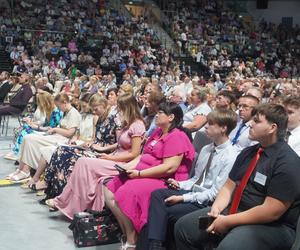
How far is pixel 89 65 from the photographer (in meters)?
19.2

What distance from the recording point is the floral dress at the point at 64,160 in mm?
5020

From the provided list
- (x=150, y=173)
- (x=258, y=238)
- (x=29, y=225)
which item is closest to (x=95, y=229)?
(x=150, y=173)

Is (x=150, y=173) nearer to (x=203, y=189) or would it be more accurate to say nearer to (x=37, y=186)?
(x=203, y=189)

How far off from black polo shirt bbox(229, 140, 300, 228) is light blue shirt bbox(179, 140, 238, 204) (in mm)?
402

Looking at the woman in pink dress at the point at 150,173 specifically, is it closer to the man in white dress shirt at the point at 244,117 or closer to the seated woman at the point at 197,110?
the man in white dress shirt at the point at 244,117

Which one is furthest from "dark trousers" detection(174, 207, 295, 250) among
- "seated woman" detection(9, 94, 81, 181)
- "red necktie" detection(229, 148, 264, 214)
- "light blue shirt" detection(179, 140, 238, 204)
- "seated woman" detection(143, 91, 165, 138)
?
"seated woman" detection(9, 94, 81, 181)

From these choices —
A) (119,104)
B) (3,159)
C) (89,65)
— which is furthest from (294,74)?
(119,104)

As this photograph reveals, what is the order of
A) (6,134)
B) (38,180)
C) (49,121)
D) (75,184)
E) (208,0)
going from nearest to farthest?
(75,184)
(38,180)
(49,121)
(6,134)
(208,0)

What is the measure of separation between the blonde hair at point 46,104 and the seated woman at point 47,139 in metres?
0.34

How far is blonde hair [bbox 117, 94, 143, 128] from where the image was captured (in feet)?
15.9

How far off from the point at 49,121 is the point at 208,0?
84.4 ft

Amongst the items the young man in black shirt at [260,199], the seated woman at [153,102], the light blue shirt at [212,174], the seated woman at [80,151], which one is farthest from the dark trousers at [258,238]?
the seated woman at [80,151]

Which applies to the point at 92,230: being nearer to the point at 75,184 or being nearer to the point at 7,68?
the point at 75,184

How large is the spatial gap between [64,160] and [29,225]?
2.42 ft
